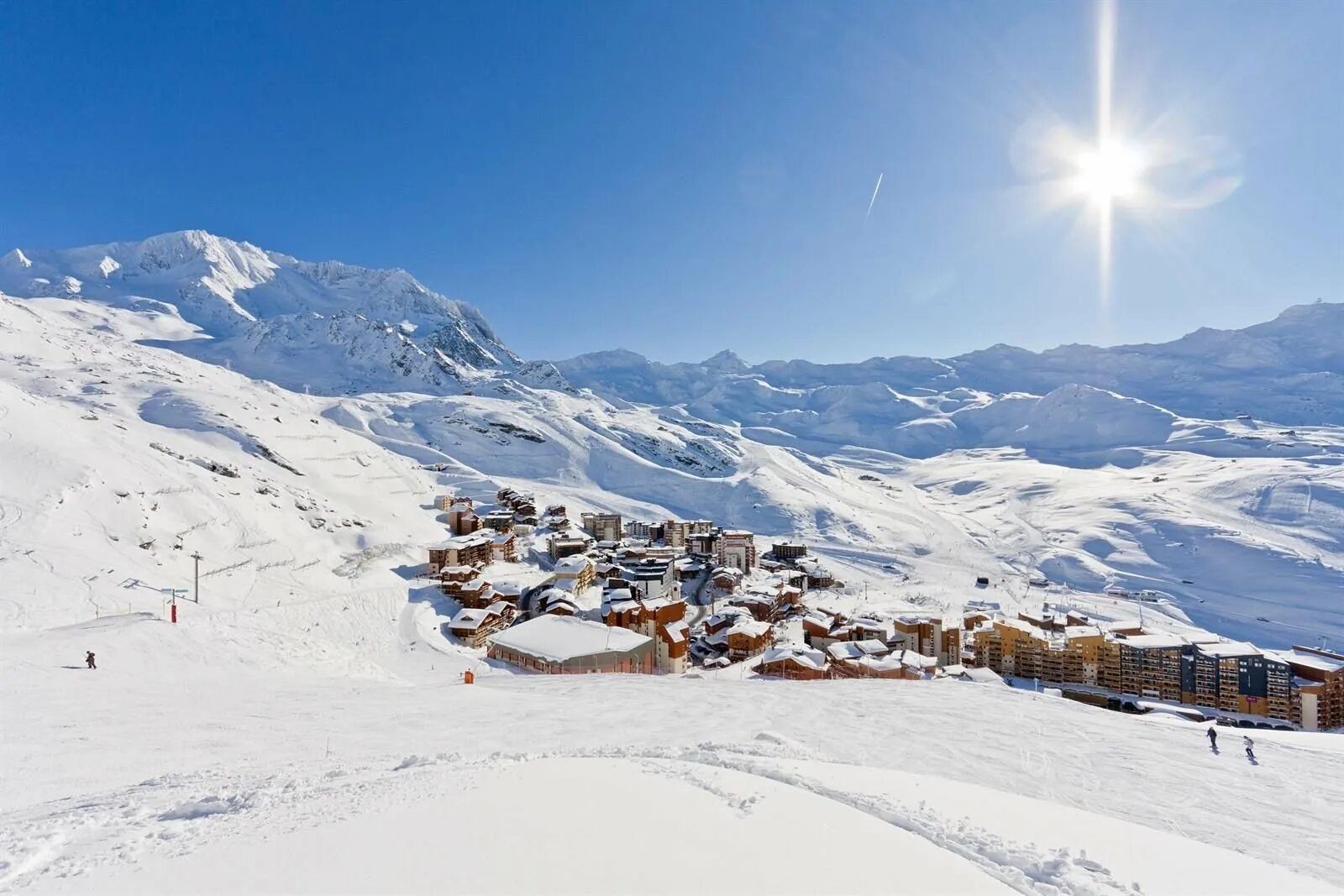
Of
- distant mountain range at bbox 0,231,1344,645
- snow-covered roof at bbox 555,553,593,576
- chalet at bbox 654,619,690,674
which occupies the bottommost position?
chalet at bbox 654,619,690,674

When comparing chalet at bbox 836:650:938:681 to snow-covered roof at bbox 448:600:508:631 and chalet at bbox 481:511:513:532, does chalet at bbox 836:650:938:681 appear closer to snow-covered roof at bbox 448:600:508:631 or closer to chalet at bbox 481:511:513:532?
snow-covered roof at bbox 448:600:508:631

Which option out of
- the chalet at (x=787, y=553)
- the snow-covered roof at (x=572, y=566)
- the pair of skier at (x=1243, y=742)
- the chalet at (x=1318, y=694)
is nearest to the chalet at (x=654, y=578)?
the snow-covered roof at (x=572, y=566)

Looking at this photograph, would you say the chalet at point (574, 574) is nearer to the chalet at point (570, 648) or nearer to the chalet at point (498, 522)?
→ the chalet at point (498, 522)

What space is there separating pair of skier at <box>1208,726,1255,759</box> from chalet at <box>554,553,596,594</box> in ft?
119

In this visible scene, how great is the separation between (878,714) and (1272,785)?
755cm

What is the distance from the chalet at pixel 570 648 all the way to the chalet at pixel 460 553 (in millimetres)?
14692

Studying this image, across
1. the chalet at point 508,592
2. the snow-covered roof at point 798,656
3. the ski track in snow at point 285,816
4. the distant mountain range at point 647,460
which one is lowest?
the snow-covered roof at point 798,656

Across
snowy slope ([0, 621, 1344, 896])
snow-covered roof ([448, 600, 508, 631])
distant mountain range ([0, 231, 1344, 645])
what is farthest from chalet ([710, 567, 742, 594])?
snowy slope ([0, 621, 1344, 896])

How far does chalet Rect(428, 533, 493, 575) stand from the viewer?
41188 millimetres

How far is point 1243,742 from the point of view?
13383mm

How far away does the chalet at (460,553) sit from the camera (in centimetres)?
4119

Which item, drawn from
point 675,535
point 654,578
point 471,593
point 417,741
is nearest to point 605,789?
point 417,741

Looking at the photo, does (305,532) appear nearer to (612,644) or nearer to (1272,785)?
(612,644)

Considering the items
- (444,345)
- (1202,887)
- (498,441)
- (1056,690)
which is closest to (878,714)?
(1202,887)
